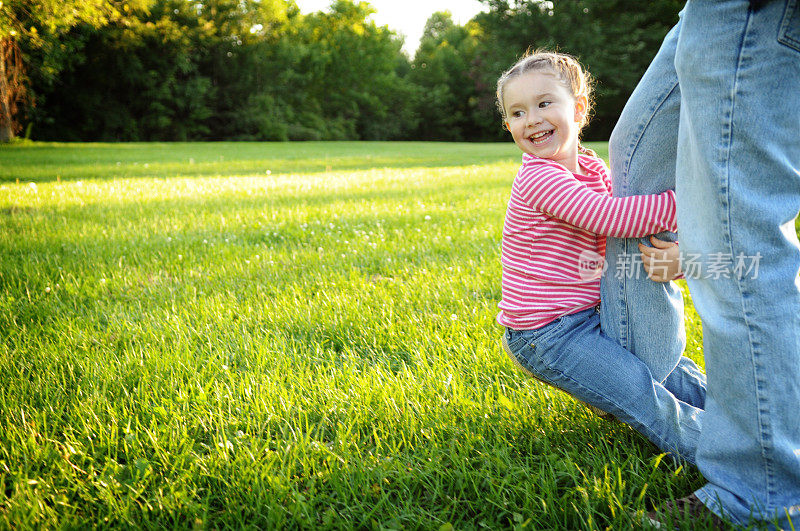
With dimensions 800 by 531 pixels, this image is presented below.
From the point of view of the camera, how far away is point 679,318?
1.71 meters

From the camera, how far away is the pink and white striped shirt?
5.54 feet

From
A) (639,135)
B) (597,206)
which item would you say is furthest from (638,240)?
(639,135)

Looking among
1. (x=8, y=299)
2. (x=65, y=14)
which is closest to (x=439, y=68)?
(x=65, y=14)

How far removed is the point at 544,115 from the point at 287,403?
4.45 feet

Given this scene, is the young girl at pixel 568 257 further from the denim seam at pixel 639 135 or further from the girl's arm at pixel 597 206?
the denim seam at pixel 639 135

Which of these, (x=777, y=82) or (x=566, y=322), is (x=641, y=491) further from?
(x=777, y=82)

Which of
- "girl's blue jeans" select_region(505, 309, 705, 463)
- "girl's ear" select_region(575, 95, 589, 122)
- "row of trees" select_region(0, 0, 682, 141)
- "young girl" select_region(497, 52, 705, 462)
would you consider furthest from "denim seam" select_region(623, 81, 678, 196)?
"row of trees" select_region(0, 0, 682, 141)

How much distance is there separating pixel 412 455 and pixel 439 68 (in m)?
50.5

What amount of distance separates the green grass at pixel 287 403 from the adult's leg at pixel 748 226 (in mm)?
255

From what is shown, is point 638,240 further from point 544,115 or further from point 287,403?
point 287,403

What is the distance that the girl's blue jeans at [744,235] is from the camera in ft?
4.10

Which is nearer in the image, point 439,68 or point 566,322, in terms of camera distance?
point 566,322

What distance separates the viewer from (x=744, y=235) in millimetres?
1308

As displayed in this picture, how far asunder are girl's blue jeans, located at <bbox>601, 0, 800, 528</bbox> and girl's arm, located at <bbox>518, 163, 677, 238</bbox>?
0.16 m
